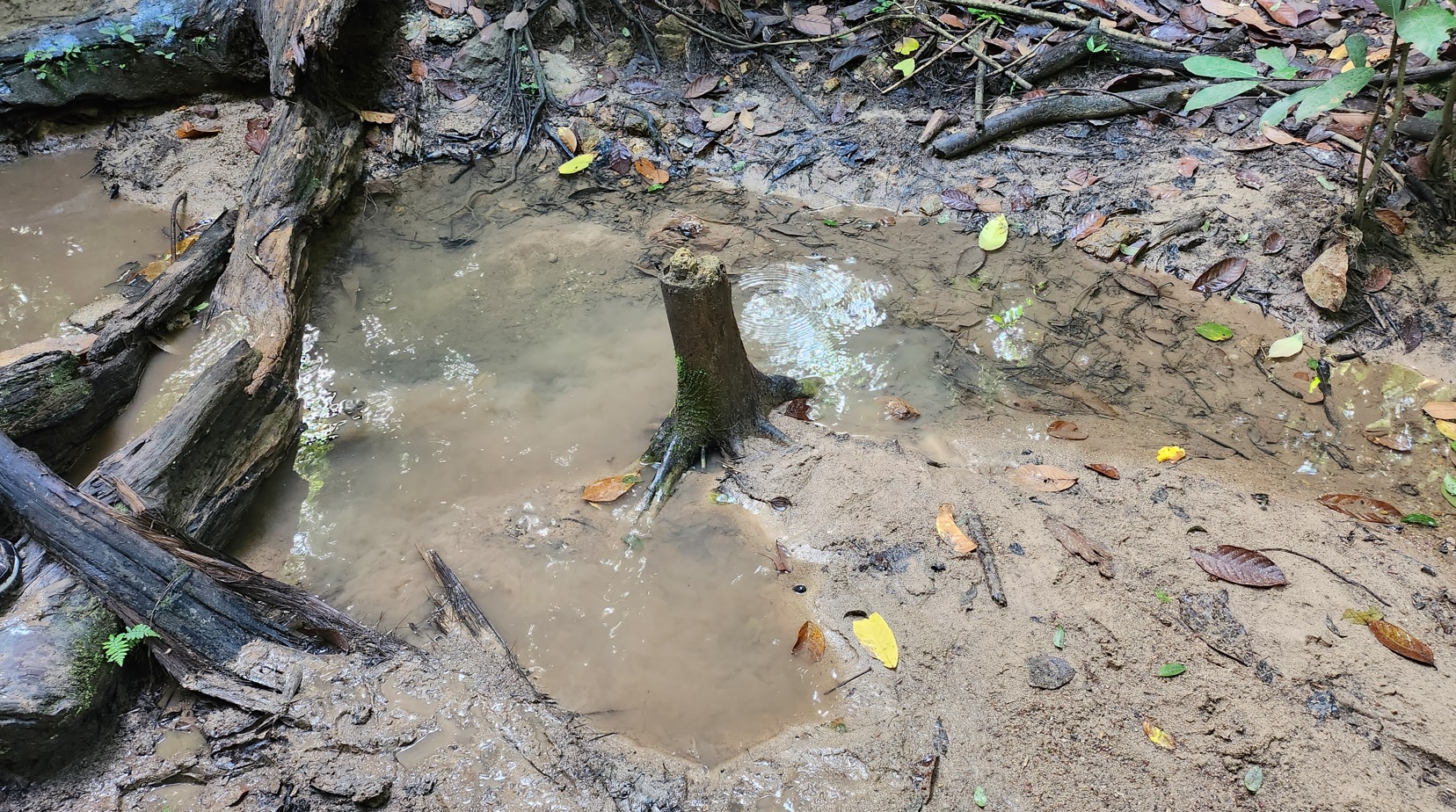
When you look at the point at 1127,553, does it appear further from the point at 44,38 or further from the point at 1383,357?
the point at 44,38

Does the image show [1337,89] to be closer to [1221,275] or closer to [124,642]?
[1221,275]

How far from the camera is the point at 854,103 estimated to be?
487 cm

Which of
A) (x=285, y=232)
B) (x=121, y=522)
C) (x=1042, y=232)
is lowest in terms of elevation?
(x=1042, y=232)

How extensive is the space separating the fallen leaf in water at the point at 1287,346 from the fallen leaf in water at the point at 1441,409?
0.48m

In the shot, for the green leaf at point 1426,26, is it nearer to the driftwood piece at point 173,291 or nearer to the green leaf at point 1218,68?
the green leaf at point 1218,68

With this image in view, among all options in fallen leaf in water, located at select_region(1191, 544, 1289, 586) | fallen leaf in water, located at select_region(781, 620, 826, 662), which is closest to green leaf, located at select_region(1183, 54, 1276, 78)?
fallen leaf in water, located at select_region(1191, 544, 1289, 586)

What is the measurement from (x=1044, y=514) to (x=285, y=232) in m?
3.89

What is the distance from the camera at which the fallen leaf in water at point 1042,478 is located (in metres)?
2.84

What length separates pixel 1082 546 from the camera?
8.45ft

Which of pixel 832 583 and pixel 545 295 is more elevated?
pixel 545 295

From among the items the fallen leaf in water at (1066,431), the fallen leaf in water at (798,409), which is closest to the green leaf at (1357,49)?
the fallen leaf in water at (1066,431)

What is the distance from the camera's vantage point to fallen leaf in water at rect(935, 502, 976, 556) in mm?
2617

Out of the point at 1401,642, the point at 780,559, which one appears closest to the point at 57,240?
the point at 780,559

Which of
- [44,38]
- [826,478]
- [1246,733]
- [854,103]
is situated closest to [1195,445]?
[1246,733]
